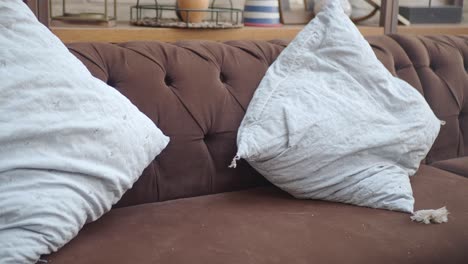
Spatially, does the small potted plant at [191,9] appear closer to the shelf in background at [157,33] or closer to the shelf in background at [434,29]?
the shelf in background at [157,33]

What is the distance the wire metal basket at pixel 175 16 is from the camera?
235cm

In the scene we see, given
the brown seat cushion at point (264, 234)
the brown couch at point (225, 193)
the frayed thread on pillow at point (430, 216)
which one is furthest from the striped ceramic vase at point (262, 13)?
the frayed thread on pillow at point (430, 216)

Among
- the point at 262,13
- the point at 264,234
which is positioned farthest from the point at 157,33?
the point at 264,234

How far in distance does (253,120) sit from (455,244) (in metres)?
0.52

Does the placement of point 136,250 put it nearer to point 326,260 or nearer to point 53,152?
point 53,152

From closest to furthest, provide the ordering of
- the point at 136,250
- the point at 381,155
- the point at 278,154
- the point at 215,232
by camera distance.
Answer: the point at 136,250, the point at 215,232, the point at 278,154, the point at 381,155

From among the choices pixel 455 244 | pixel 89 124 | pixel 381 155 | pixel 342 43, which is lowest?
pixel 455 244

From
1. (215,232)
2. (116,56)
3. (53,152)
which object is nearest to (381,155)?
(215,232)

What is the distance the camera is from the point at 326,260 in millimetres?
1149

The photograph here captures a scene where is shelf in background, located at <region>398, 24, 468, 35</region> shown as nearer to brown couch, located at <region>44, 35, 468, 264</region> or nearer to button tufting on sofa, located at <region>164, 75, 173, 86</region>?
brown couch, located at <region>44, 35, 468, 264</region>

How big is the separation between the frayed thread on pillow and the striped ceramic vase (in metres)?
1.42

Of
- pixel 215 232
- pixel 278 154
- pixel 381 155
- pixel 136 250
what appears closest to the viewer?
pixel 136 250

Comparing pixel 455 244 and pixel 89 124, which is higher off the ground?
pixel 89 124

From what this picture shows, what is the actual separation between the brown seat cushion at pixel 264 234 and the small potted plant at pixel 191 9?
1099 mm
